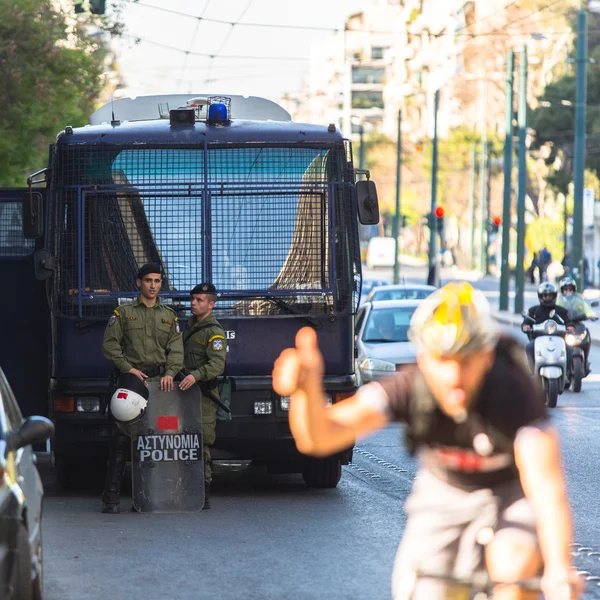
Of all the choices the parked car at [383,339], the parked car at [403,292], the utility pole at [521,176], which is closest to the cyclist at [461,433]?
the parked car at [383,339]

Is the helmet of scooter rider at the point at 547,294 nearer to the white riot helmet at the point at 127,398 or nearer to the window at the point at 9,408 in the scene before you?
the white riot helmet at the point at 127,398

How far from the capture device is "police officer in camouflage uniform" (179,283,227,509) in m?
10.8

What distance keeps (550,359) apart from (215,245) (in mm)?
8341

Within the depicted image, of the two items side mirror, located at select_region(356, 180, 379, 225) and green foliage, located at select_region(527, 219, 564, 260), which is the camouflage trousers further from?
green foliage, located at select_region(527, 219, 564, 260)

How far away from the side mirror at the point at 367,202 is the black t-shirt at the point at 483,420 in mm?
6872

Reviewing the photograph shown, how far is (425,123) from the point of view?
5089 inches

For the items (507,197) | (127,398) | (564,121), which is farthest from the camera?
(564,121)

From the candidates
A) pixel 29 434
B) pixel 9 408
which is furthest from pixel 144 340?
pixel 29 434

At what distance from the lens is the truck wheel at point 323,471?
11.9m

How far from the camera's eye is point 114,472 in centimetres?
1077

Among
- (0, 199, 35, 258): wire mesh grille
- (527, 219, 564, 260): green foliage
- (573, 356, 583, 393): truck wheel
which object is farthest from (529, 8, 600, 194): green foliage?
(0, 199, 35, 258): wire mesh grille

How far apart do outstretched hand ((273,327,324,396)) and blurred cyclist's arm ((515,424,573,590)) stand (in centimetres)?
62

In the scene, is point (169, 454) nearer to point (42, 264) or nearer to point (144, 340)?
point (144, 340)

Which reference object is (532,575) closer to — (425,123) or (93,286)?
(93,286)
